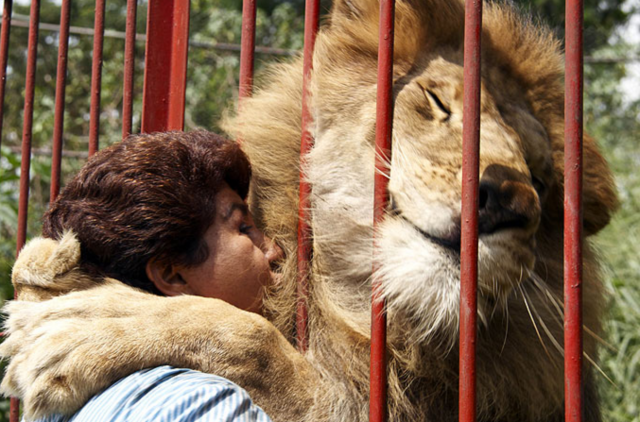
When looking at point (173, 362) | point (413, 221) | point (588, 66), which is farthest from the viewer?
point (588, 66)

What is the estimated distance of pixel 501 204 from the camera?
6.20 ft

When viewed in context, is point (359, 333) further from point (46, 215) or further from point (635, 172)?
point (635, 172)

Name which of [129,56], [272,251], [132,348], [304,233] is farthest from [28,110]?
[132,348]

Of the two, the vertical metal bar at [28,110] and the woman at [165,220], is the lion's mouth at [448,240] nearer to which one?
the woman at [165,220]

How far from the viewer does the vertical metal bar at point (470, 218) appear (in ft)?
5.33

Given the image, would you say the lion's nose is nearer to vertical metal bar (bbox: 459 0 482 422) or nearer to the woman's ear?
vertical metal bar (bbox: 459 0 482 422)

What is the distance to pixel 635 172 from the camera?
7.35 m

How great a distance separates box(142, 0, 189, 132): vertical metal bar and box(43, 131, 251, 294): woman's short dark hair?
47 cm

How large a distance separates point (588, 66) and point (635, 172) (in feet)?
Answer: 10.0

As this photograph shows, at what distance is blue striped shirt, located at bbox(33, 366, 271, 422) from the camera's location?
152 centimetres

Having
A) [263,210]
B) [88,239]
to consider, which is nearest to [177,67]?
[263,210]

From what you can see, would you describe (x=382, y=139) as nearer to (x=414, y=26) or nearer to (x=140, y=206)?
(x=140, y=206)

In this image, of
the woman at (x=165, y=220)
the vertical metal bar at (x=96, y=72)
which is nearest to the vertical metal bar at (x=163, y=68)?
the vertical metal bar at (x=96, y=72)

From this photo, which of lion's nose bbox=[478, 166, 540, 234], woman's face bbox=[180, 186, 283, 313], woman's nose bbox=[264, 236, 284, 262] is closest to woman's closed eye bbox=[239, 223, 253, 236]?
woman's face bbox=[180, 186, 283, 313]
